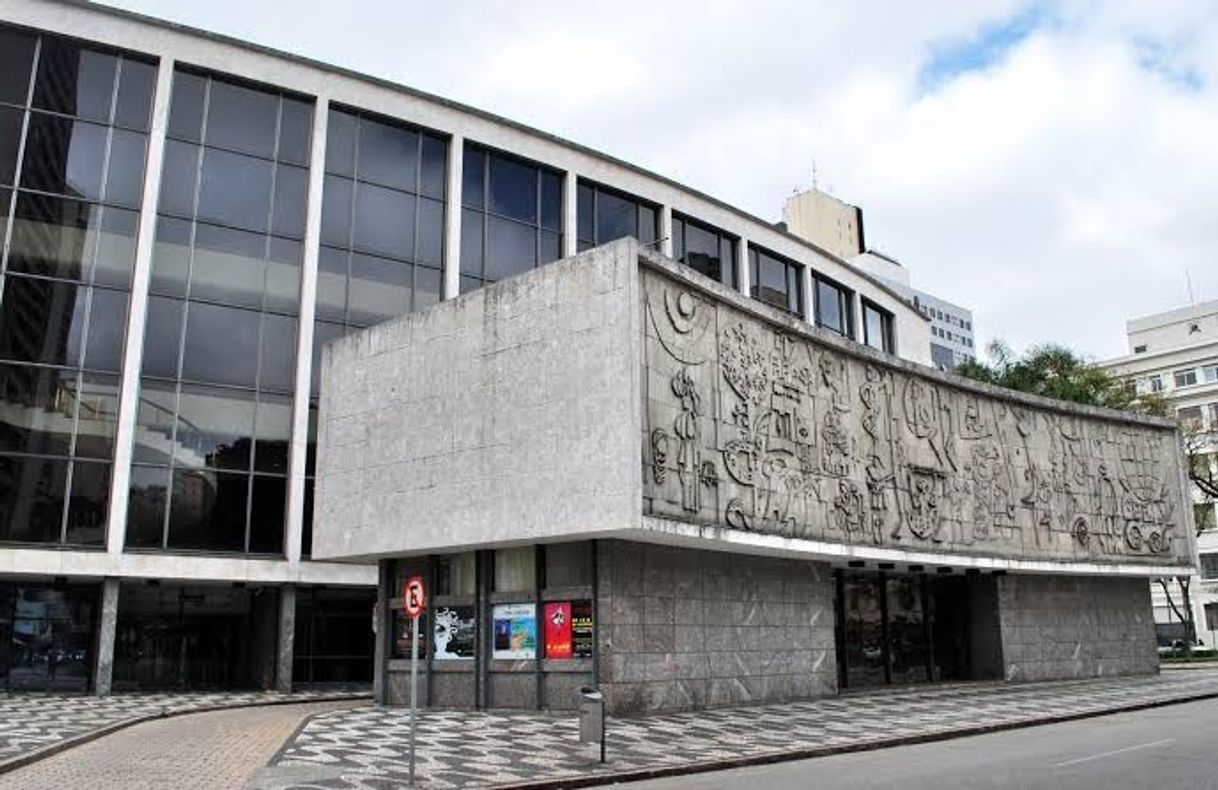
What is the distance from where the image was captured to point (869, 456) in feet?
86.6

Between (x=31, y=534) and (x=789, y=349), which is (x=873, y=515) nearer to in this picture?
(x=789, y=349)

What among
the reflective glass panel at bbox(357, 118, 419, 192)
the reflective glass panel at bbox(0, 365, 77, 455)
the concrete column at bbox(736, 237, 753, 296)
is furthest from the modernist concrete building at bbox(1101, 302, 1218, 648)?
the reflective glass panel at bbox(0, 365, 77, 455)

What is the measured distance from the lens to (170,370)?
1199 inches

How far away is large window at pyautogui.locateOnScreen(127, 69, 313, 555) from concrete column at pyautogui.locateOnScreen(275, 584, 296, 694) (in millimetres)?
1416

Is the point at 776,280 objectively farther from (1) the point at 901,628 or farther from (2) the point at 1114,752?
(2) the point at 1114,752

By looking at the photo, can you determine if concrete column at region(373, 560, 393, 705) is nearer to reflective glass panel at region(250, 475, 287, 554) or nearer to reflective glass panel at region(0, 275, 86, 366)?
reflective glass panel at region(250, 475, 287, 554)

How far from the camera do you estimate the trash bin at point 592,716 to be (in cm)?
1513

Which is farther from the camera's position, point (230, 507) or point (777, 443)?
point (230, 507)

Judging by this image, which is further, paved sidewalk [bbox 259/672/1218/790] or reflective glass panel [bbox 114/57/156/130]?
reflective glass panel [bbox 114/57/156/130]

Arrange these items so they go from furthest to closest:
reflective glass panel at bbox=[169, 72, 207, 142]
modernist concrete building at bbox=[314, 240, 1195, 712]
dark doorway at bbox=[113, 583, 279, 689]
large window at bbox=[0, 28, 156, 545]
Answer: reflective glass panel at bbox=[169, 72, 207, 142] → dark doorway at bbox=[113, 583, 279, 689] → large window at bbox=[0, 28, 156, 545] → modernist concrete building at bbox=[314, 240, 1195, 712]

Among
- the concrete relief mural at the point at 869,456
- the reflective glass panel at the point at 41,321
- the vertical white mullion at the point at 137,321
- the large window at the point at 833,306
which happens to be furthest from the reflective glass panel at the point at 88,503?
the large window at the point at 833,306

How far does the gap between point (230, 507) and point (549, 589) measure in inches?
533

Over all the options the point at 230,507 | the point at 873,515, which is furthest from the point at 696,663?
the point at 230,507

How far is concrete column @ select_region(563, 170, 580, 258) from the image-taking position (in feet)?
123
